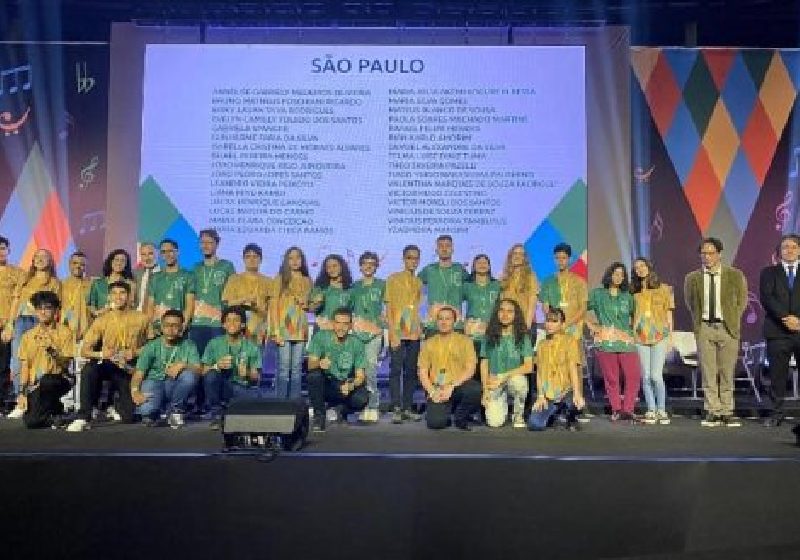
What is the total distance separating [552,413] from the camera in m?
5.19

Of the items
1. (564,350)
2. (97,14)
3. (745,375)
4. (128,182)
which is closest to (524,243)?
(564,350)

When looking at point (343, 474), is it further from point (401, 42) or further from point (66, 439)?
point (401, 42)

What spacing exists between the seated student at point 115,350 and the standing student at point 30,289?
2.02 ft

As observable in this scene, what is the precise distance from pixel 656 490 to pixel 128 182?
5.16 m

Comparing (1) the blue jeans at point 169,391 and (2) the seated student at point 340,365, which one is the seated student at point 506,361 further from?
(1) the blue jeans at point 169,391

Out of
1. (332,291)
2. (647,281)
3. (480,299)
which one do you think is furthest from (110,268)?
(647,281)

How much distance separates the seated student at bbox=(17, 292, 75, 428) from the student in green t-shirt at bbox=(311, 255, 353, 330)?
1.64 metres

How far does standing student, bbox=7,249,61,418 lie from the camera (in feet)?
18.8

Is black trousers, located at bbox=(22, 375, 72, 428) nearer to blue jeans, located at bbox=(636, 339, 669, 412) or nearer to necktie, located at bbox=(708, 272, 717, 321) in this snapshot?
blue jeans, located at bbox=(636, 339, 669, 412)

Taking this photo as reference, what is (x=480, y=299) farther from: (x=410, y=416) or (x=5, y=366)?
(x=5, y=366)

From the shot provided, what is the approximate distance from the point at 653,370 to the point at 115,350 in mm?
3590

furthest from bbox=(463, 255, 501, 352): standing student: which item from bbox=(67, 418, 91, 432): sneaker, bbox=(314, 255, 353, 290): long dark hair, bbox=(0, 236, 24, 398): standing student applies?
bbox=(0, 236, 24, 398): standing student

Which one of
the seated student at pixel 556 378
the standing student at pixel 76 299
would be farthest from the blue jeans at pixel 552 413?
the standing student at pixel 76 299

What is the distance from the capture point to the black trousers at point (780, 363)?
528 cm
